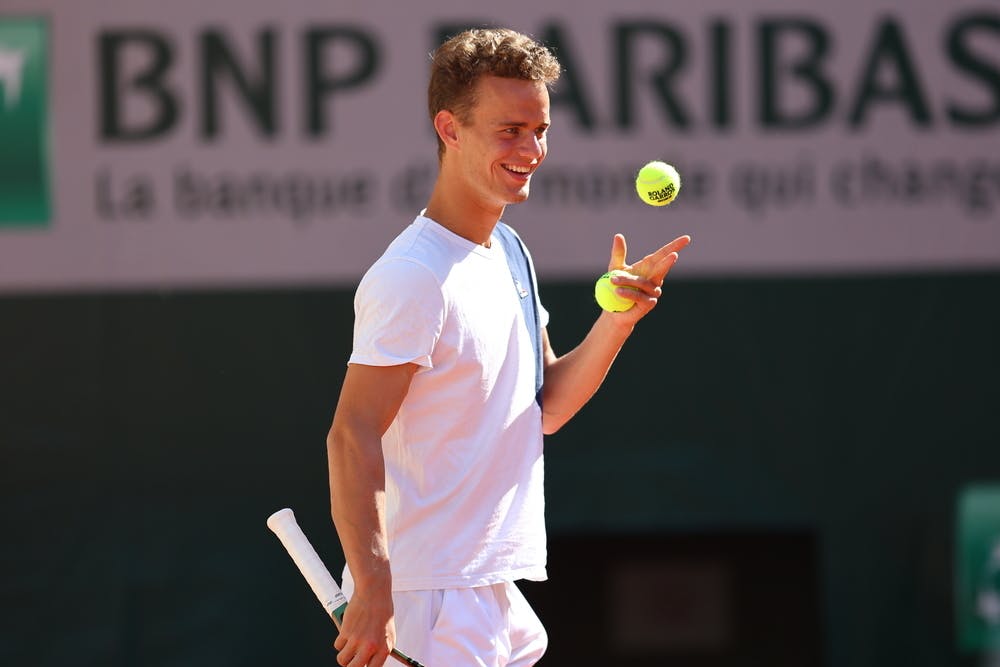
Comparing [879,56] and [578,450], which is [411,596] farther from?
[879,56]

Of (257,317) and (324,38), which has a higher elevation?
(324,38)

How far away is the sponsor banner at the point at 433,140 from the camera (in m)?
5.28

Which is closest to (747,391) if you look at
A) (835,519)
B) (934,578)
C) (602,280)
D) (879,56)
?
(835,519)

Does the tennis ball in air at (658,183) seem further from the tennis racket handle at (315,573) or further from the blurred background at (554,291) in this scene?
the blurred background at (554,291)

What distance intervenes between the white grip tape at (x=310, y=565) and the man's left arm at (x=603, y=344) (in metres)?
0.53

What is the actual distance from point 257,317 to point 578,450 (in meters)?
1.18


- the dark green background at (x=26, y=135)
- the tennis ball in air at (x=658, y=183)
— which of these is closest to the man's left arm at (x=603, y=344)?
the tennis ball in air at (x=658, y=183)

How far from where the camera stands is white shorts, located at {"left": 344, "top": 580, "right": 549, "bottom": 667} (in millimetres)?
2666

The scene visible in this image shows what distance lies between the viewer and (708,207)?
532 centimetres

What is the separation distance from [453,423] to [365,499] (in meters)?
0.23

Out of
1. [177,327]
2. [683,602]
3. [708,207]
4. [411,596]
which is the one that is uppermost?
[708,207]

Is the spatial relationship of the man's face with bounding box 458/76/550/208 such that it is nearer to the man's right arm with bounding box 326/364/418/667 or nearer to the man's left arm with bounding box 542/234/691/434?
the man's left arm with bounding box 542/234/691/434

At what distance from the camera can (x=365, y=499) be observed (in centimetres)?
258

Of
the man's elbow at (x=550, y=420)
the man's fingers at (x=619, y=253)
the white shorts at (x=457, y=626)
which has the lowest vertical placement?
the white shorts at (x=457, y=626)
